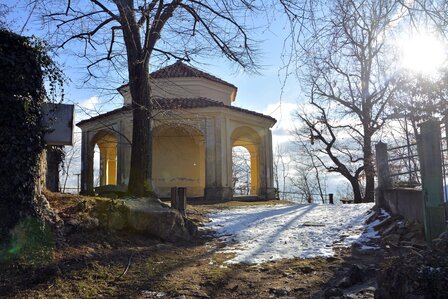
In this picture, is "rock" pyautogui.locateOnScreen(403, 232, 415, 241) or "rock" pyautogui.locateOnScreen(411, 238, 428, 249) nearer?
"rock" pyautogui.locateOnScreen(411, 238, 428, 249)

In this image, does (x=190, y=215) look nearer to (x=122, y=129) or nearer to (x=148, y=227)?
(x=148, y=227)

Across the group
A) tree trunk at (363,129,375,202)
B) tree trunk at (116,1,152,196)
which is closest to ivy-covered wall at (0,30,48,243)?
tree trunk at (116,1,152,196)

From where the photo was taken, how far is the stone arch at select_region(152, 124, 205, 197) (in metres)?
24.1

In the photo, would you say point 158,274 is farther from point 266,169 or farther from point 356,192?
point 356,192

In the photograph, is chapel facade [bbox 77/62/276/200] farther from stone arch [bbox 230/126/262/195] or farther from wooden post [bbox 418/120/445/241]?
wooden post [bbox 418/120/445/241]

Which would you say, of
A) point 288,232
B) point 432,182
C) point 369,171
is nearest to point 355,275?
point 432,182

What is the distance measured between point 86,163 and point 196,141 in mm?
6547

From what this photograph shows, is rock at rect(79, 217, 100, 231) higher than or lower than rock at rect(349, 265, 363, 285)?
higher

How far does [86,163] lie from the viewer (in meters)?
24.0

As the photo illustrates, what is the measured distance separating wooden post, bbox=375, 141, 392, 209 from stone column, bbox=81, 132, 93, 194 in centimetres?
1688

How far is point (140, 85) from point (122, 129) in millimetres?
11106

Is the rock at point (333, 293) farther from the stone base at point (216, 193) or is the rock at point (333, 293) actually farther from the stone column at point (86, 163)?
the stone column at point (86, 163)

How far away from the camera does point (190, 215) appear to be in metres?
11.6

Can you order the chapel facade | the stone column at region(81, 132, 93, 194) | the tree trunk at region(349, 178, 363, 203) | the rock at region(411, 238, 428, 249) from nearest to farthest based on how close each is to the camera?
the rock at region(411, 238, 428, 249)
the chapel facade
the stone column at region(81, 132, 93, 194)
the tree trunk at region(349, 178, 363, 203)
